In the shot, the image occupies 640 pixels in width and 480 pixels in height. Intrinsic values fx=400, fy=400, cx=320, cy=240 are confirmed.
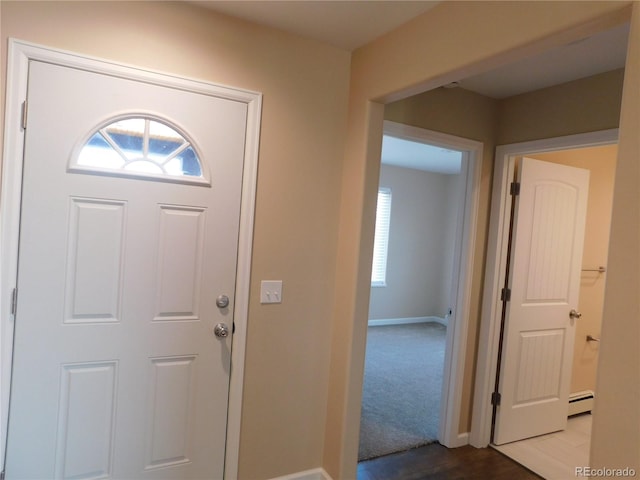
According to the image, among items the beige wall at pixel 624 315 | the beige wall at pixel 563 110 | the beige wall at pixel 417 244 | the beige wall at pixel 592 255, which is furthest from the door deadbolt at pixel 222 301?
the beige wall at pixel 417 244

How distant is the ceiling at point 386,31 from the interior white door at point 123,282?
430 millimetres

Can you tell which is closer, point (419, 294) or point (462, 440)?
point (462, 440)

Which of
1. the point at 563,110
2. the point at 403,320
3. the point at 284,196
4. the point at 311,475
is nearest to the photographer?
the point at 284,196

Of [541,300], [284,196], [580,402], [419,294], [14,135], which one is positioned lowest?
[580,402]

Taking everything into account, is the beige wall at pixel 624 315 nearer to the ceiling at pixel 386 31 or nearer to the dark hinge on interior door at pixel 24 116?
the ceiling at pixel 386 31

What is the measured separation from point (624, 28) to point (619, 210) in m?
1.22

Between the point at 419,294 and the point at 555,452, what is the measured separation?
392 cm

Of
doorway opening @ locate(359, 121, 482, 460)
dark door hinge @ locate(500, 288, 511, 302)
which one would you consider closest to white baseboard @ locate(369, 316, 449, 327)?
doorway opening @ locate(359, 121, 482, 460)

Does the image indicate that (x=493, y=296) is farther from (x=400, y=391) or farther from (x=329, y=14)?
(x=329, y=14)

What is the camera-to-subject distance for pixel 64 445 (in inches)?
66.7

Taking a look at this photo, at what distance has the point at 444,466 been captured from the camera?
2.57 meters

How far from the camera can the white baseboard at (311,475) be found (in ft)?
7.11

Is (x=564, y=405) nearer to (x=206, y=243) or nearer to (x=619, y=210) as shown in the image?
(x=619, y=210)

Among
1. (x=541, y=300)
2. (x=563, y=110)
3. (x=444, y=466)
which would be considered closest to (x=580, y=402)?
(x=541, y=300)
